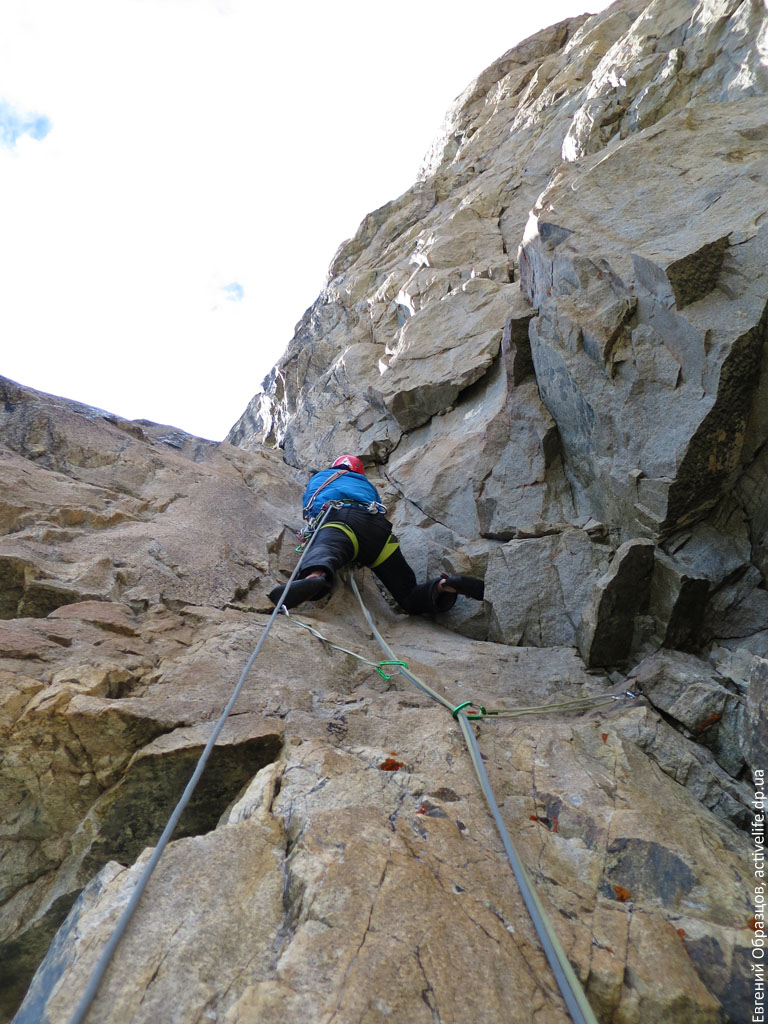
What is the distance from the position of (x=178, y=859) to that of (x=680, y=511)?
12.7 feet

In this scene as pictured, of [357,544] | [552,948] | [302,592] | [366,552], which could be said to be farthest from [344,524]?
[552,948]

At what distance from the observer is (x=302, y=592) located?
432 cm

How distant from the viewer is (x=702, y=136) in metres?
5.12

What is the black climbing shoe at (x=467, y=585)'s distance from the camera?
16.8 feet

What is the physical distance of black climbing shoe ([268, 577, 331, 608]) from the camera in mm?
4309

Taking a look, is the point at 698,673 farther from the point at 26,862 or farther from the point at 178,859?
the point at 26,862

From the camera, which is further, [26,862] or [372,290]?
[372,290]

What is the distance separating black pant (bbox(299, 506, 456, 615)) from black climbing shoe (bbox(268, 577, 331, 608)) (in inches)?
16.4

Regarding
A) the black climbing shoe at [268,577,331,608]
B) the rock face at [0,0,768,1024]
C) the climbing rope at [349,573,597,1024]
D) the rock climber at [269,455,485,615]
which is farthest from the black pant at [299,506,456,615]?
the climbing rope at [349,573,597,1024]

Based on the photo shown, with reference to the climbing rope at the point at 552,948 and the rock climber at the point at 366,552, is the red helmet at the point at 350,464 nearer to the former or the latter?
the rock climber at the point at 366,552

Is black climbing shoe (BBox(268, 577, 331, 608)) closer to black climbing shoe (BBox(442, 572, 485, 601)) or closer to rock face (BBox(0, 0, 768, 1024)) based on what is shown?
rock face (BBox(0, 0, 768, 1024))

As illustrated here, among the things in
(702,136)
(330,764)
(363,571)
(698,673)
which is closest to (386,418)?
(363,571)

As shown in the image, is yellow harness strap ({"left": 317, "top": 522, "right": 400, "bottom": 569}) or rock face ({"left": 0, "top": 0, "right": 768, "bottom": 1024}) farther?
yellow harness strap ({"left": 317, "top": 522, "right": 400, "bottom": 569})

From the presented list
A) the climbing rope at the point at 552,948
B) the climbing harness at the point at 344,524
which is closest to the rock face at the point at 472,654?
the climbing rope at the point at 552,948
